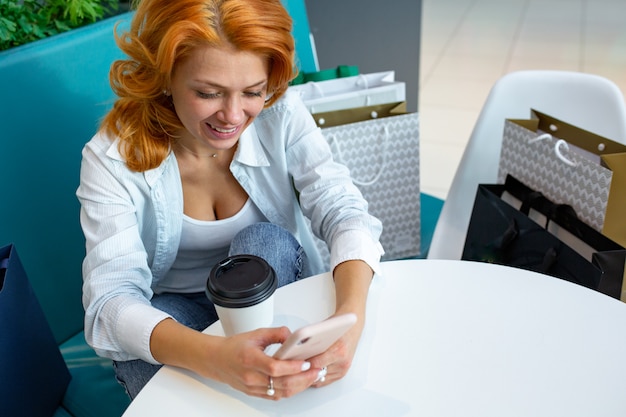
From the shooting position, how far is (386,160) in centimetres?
199

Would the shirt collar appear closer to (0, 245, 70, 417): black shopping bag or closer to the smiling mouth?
the smiling mouth

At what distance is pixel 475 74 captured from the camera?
4.04 metres

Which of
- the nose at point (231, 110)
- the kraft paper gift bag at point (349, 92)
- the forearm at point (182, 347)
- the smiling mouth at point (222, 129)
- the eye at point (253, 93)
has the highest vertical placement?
the eye at point (253, 93)

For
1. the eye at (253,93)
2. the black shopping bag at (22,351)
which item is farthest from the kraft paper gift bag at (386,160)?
the black shopping bag at (22,351)

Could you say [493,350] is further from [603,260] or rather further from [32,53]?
[32,53]

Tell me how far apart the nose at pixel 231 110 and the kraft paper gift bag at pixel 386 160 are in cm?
68

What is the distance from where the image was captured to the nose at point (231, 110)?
119 centimetres

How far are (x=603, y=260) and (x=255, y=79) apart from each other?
81 cm

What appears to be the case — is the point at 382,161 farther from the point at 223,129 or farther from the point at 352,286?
the point at 352,286

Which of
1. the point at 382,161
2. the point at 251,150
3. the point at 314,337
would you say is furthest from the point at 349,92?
the point at 314,337

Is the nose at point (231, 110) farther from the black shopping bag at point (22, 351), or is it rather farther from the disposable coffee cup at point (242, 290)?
the black shopping bag at point (22, 351)

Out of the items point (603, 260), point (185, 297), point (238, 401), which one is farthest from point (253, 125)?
point (603, 260)

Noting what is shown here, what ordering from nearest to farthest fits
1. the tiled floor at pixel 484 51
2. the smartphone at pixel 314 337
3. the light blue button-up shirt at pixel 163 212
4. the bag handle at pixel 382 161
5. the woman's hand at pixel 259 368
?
the smartphone at pixel 314 337
the woman's hand at pixel 259 368
the light blue button-up shirt at pixel 163 212
the bag handle at pixel 382 161
the tiled floor at pixel 484 51

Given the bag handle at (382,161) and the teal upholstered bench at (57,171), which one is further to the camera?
the bag handle at (382,161)
